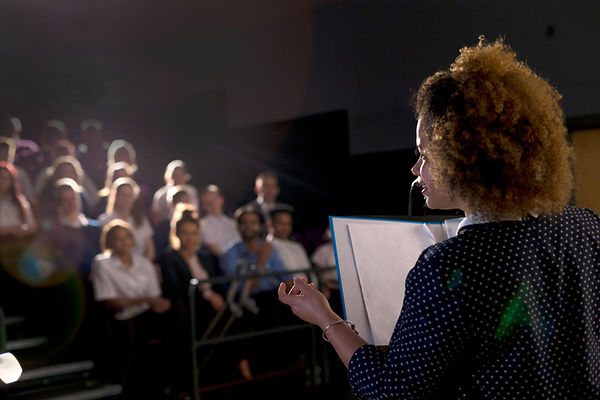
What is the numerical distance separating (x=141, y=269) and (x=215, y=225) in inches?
44.0

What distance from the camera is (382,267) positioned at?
4.36 feet

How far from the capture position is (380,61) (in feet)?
17.7

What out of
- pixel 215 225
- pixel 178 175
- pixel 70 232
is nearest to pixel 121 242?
pixel 70 232

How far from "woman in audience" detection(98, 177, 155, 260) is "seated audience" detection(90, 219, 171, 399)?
48cm

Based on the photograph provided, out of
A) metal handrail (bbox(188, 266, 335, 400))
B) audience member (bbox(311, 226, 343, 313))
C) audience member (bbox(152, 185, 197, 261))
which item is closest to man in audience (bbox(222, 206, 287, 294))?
metal handrail (bbox(188, 266, 335, 400))

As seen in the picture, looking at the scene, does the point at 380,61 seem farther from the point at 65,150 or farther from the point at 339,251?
the point at 339,251

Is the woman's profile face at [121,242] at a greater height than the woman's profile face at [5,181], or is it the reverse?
the woman's profile face at [5,181]

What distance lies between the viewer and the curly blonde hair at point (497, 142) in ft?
3.33

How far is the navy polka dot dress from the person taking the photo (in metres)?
0.98

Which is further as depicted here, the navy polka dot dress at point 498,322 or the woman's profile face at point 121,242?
the woman's profile face at point 121,242

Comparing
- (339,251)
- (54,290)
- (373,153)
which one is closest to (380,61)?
(373,153)

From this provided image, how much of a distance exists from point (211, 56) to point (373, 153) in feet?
9.03

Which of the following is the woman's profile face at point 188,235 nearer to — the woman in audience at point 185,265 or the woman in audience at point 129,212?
the woman in audience at point 185,265

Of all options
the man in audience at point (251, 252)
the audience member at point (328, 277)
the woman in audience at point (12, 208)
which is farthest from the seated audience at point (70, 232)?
the audience member at point (328, 277)
